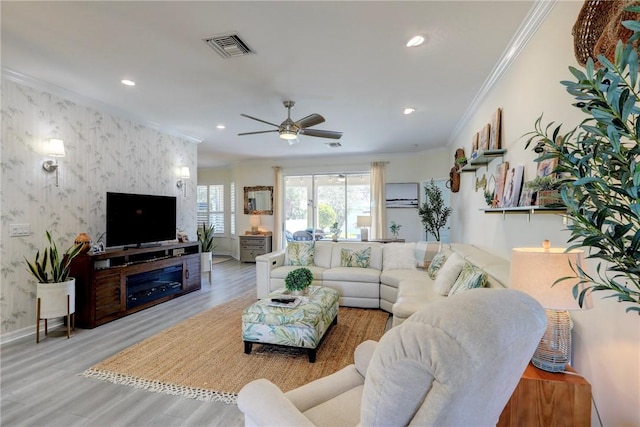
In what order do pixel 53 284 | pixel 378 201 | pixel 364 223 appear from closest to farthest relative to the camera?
pixel 53 284, pixel 364 223, pixel 378 201

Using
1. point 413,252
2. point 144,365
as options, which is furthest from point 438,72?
point 144,365

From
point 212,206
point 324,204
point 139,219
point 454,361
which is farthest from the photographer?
point 212,206

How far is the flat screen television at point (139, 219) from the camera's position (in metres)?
3.96

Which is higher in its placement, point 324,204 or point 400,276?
point 324,204

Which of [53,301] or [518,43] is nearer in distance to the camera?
[518,43]

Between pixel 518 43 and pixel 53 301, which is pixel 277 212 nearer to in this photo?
pixel 53 301

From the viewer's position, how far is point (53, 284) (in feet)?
10.3

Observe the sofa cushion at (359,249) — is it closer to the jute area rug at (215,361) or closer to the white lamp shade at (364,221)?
the jute area rug at (215,361)

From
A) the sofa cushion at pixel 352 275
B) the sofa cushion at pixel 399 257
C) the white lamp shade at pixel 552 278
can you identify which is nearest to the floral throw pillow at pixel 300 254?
the sofa cushion at pixel 352 275

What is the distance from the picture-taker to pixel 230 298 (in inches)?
184

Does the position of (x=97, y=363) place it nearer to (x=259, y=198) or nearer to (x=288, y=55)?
(x=288, y=55)

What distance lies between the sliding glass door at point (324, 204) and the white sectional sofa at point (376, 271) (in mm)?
2762

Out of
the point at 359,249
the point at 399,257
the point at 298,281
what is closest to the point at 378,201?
the point at 359,249

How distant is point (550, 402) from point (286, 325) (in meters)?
1.89
